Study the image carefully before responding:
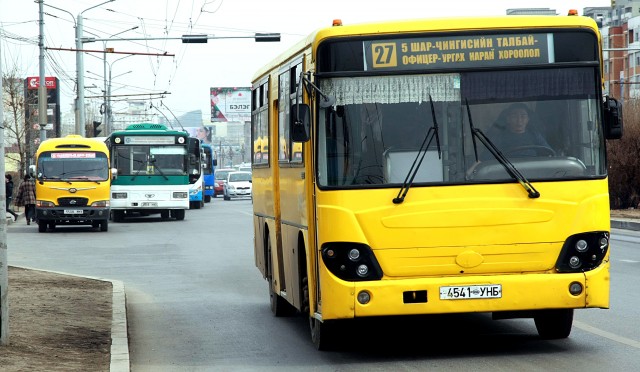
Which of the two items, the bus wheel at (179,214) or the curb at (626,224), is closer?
the curb at (626,224)

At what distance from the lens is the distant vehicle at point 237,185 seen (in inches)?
2813

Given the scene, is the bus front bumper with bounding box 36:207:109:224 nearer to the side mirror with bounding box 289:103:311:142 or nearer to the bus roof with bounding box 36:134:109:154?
the bus roof with bounding box 36:134:109:154

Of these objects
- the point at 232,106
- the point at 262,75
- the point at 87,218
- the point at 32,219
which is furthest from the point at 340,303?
the point at 232,106

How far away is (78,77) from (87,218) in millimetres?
14899

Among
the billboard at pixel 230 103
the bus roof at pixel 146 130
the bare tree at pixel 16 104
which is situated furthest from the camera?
the billboard at pixel 230 103

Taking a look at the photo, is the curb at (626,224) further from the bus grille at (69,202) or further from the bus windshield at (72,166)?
the bus grille at (69,202)

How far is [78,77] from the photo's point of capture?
49.4m

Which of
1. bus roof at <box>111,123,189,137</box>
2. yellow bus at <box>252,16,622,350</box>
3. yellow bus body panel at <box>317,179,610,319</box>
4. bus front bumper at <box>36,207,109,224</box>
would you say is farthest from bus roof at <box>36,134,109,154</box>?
yellow bus body panel at <box>317,179,610,319</box>

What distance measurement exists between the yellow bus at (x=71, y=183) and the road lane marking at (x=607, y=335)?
25.2 m

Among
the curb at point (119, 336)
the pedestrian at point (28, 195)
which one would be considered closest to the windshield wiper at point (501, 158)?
the curb at point (119, 336)

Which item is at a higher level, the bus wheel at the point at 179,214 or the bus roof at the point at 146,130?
the bus roof at the point at 146,130

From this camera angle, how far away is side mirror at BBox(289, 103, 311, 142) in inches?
372

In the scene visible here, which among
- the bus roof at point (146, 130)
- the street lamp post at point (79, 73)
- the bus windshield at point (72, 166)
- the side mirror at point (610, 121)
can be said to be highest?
the street lamp post at point (79, 73)

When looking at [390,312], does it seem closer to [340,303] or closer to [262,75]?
[340,303]
